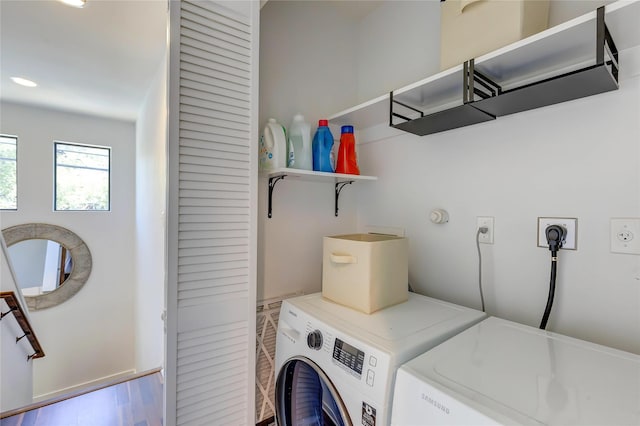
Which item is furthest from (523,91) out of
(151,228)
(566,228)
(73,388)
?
(73,388)

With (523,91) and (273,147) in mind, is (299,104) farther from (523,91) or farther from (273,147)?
(523,91)

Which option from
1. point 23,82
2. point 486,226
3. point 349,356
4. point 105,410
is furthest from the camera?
point 23,82

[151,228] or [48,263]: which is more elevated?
[151,228]

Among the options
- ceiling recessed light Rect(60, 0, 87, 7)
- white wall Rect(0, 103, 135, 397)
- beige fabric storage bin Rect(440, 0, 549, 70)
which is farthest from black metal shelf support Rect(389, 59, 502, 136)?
white wall Rect(0, 103, 135, 397)

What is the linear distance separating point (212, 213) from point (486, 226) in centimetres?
125

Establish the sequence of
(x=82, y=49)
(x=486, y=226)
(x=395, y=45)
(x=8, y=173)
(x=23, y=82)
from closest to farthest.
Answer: (x=486, y=226)
(x=395, y=45)
(x=82, y=49)
(x=23, y=82)
(x=8, y=173)

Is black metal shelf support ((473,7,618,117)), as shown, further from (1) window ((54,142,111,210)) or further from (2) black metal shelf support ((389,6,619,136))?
(1) window ((54,142,111,210))

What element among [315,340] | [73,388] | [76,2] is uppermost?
[76,2]

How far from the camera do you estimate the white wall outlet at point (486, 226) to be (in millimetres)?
1340

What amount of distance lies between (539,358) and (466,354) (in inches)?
8.2

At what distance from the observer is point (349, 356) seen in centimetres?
95

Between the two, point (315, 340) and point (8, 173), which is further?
point (8, 173)

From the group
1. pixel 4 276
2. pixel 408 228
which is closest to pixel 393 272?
pixel 408 228

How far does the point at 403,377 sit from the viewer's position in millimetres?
789
